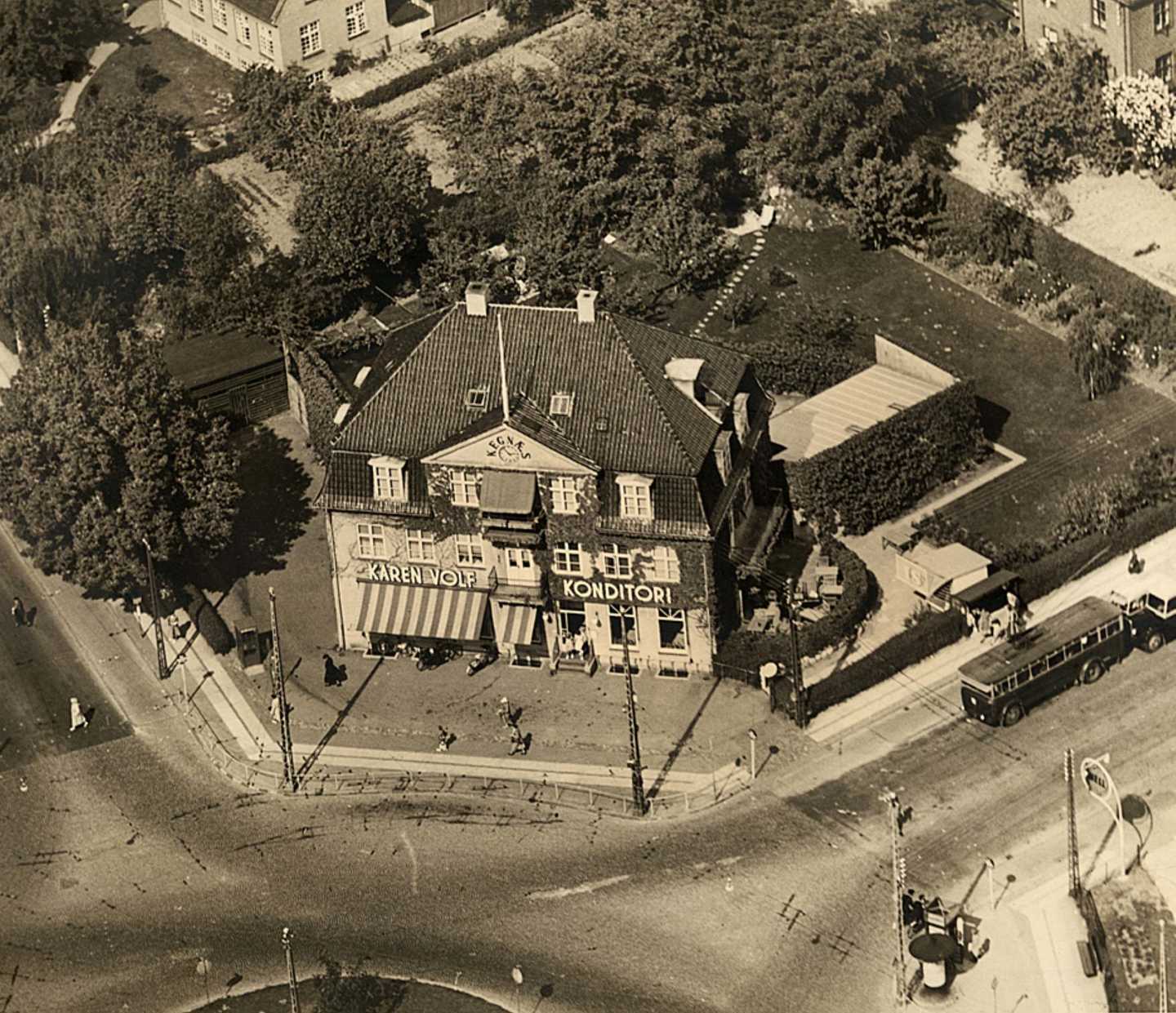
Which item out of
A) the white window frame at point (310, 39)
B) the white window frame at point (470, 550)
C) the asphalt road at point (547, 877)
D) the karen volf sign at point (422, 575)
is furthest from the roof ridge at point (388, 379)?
the white window frame at point (310, 39)

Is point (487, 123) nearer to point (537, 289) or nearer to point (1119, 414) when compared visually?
point (537, 289)

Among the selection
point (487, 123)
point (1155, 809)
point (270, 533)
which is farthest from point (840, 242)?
point (1155, 809)

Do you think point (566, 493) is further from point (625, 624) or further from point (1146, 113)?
point (1146, 113)

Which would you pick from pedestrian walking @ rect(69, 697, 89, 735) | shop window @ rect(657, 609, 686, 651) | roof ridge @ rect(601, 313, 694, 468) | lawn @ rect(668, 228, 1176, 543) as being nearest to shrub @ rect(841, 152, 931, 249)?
lawn @ rect(668, 228, 1176, 543)

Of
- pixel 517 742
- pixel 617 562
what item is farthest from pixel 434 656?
pixel 617 562

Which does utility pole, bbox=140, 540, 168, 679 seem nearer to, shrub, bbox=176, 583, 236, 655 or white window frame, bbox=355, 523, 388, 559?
shrub, bbox=176, 583, 236, 655

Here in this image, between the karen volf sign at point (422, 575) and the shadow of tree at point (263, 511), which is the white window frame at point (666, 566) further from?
the shadow of tree at point (263, 511)
